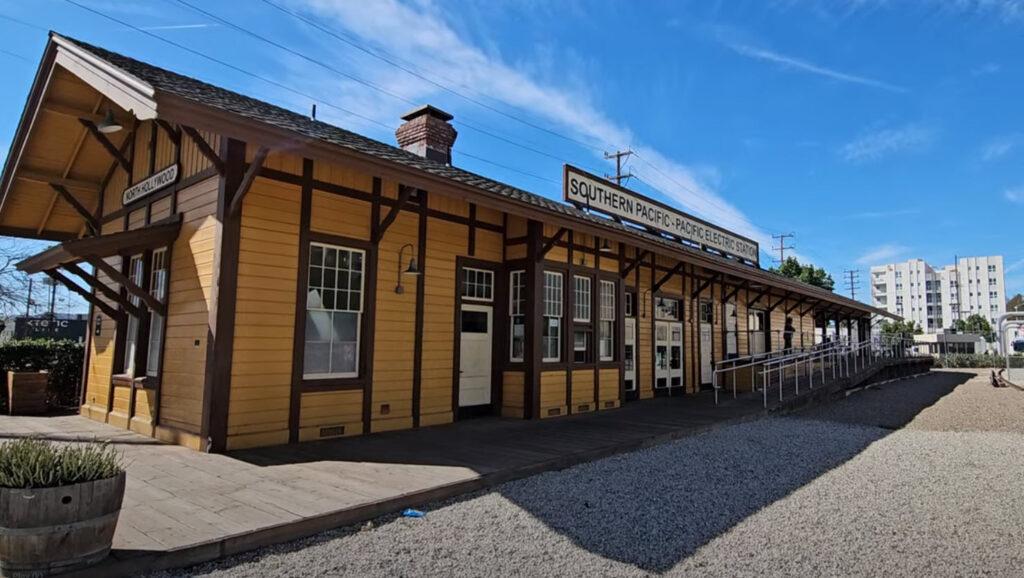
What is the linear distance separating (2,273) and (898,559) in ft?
93.4

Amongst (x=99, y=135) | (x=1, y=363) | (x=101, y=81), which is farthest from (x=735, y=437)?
(x=1, y=363)

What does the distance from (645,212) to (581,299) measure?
557 cm

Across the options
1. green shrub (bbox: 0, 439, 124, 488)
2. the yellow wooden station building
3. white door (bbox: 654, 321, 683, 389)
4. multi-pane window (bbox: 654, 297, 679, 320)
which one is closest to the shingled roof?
the yellow wooden station building

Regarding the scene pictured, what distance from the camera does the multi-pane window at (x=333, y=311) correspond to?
709 centimetres

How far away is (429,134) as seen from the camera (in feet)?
37.7

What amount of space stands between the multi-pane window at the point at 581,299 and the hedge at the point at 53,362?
8790 mm

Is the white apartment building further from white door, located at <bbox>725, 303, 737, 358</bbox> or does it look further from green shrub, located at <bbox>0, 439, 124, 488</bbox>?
green shrub, located at <bbox>0, 439, 124, 488</bbox>

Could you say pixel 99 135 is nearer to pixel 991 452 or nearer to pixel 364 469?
pixel 364 469

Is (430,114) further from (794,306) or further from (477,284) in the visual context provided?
(794,306)

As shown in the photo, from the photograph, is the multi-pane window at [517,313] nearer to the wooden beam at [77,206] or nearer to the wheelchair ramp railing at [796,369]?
the wheelchair ramp railing at [796,369]

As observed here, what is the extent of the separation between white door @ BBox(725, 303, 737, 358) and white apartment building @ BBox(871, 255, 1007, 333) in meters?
115

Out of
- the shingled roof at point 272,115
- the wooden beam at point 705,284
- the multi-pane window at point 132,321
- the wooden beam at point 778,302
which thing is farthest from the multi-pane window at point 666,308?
the multi-pane window at point 132,321

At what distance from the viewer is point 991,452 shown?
7.78 m

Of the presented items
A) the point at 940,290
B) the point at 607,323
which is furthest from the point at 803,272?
the point at 940,290
